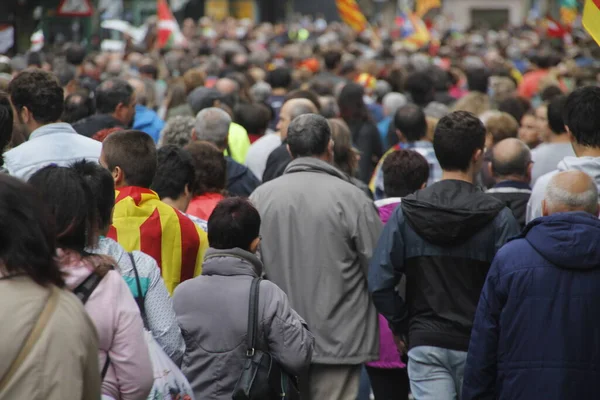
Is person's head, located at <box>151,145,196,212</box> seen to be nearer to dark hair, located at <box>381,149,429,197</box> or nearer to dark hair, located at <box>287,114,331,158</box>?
dark hair, located at <box>287,114,331,158</box>

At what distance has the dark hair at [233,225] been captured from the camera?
5152 millimetres

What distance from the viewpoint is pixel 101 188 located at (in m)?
4.24

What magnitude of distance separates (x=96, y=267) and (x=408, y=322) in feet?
7.54

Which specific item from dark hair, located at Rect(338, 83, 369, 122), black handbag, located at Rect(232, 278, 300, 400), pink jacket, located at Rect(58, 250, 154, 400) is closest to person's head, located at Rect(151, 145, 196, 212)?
black handbag, located at Rect(232, 278, 300, 400)

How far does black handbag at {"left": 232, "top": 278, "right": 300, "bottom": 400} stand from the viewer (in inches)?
191

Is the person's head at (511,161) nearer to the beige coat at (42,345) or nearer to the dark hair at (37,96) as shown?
the dark hair at (37,96)

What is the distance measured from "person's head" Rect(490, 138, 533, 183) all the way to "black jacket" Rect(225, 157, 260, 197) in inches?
65.1

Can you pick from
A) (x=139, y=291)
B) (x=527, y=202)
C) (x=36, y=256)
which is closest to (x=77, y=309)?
(x=36, y=256)

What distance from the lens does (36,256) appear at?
3268mm

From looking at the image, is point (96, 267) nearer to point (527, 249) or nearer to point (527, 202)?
point (527, 249)

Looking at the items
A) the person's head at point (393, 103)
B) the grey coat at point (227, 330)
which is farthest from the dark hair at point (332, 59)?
the grey coat at point (227, 330)

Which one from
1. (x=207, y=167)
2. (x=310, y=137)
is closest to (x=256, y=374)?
(x=310, y=137)

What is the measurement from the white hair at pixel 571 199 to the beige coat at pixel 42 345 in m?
2.34

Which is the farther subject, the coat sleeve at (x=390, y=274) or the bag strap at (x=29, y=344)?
the coat sleeve at (x=390, y=274)
